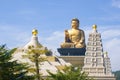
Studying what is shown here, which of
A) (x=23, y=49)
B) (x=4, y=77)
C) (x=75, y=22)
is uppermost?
(x=75, y=22)

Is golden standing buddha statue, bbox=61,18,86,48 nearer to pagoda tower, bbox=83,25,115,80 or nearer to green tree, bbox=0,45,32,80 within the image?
pagoda tower, bbox=83,25,115,80

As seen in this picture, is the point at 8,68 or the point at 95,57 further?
the point at 95,57

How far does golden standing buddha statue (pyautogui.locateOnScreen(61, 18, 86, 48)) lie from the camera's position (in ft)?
293

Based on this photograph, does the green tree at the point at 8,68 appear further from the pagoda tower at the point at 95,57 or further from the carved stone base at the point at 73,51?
the carved stone base at the point at 73,51

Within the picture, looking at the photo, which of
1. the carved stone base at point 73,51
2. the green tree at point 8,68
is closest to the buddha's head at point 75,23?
the carved stone base at point 73,51

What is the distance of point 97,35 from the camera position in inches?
3159

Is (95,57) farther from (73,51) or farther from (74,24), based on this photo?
(74,24)

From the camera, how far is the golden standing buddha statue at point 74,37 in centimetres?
8919

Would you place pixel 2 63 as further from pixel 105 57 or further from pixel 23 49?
pixel 105 57

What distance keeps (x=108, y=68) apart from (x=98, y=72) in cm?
611

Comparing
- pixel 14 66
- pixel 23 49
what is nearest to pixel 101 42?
pixel 23 49

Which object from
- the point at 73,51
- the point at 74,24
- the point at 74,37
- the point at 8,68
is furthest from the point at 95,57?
the point at 8,68

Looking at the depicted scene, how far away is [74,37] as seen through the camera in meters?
89.9

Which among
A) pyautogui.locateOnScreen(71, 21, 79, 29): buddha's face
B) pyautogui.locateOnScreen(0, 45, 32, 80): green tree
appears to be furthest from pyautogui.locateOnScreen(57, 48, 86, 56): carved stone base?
pyautogui.locateOnScreen(0, 45, 32, 80): green tree
